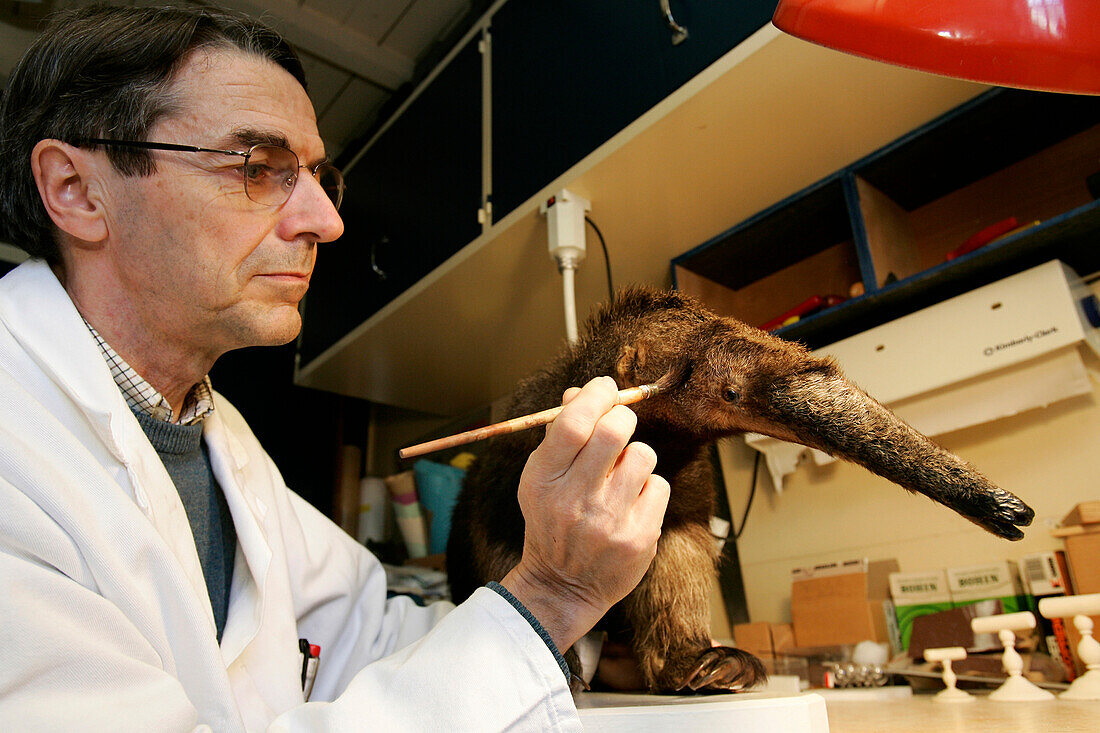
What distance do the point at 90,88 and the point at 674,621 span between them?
105cm

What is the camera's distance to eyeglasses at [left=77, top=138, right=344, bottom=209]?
3.14ft

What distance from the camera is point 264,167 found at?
1.00 meters

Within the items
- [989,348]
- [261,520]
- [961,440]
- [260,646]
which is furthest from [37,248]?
[961,440]

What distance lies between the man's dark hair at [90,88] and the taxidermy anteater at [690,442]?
0.64 m

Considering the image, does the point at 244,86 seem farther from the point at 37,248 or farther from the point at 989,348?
the point at 989,348

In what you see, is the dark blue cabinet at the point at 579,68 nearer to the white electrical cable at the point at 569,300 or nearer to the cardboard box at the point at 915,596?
the white electrical cable at the point at 569,300

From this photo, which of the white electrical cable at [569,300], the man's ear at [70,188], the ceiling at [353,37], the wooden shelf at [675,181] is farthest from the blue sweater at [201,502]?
the ceiling at [353,37]

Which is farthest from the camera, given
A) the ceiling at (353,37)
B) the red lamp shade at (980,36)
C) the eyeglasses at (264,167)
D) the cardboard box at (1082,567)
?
the ceiling at (353,37)

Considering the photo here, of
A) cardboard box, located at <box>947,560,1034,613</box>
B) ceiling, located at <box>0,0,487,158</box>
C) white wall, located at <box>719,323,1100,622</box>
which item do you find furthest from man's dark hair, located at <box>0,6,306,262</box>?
cardboard box, located at <box>947,560,1034,613</box>

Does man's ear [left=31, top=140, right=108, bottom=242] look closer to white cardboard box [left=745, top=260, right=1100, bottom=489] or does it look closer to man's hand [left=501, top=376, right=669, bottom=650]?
man's hand [left=501, top=376, right=669, bottom=650]

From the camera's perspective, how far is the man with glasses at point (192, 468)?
0.59 meters

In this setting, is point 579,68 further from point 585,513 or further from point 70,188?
point 585,513

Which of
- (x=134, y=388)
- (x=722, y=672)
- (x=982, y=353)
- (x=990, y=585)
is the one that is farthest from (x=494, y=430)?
(x=990, y=585)

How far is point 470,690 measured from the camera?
57 cm
